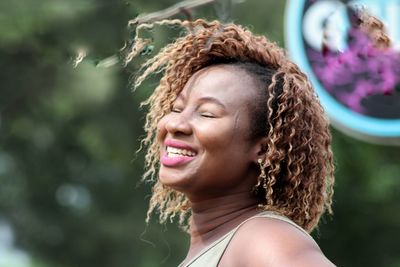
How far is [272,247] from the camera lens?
3.02 metres

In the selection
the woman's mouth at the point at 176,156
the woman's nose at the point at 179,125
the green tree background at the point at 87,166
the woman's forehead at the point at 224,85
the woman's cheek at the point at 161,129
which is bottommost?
the green tree background at the point at 87,166

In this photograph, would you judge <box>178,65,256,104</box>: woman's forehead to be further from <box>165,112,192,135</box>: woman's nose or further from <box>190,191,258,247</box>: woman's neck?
<box>190,191,258,247</box>: woman's neck

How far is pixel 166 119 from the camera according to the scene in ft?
11.1

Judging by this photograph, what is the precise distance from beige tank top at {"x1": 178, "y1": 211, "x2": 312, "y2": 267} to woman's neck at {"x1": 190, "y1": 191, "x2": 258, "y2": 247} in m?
0.06

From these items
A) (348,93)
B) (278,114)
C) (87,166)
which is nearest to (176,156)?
(278,114)

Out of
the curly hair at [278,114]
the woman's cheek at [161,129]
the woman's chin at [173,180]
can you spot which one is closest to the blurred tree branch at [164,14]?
the curly hair at [278,114]

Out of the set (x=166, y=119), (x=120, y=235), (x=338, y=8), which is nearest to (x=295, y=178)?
(x=166, y=119)

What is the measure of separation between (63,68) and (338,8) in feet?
17.0

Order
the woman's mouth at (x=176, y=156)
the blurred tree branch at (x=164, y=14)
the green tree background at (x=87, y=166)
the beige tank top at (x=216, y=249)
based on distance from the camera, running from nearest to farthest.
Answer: the beige tank top at (x=216, y=249) < the woman's mouth at (x=176, y=156) < the blurred tree branch at (x=164, y=14) < the green tree background at (x=87, y=166)

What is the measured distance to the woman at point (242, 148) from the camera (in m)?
3.29

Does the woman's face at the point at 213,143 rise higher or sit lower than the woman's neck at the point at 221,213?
higher

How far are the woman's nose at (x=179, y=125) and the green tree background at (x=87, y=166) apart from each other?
5.86m

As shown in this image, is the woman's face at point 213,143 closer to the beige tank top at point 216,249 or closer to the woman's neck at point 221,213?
the woman's neck at point 221,213

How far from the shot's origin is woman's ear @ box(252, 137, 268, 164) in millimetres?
3322
